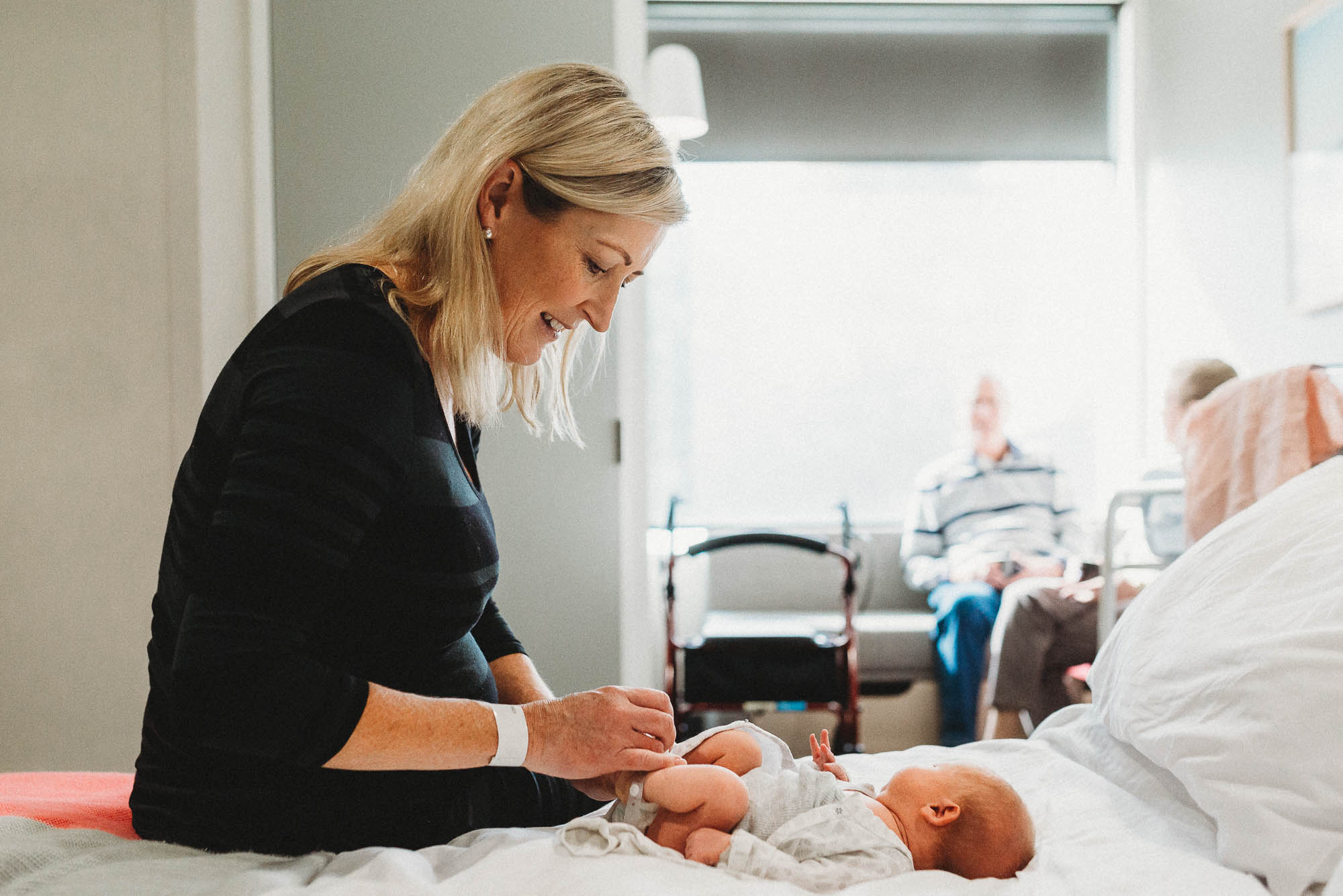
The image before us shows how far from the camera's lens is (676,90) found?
130 inches

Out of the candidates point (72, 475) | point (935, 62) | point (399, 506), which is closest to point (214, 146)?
point (72, 475)

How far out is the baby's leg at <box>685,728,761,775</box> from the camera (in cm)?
112

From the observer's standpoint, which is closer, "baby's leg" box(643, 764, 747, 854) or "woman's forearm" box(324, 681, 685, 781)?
"woman's forearm" box(324, 681, 685, 781)

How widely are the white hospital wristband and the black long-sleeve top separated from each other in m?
0.12

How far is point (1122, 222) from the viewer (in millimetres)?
4090

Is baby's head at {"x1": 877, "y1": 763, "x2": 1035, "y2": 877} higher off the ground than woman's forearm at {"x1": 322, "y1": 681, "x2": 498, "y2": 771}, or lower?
lower

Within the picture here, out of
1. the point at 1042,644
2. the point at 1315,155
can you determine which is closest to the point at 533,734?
the point at 1042,644

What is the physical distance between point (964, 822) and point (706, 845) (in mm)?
283

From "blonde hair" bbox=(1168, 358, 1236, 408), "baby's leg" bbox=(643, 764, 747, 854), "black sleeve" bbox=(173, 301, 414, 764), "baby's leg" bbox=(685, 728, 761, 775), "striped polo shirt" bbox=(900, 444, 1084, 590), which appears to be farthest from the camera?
"striped polo shirt" bbox=(900, 444, 1084, 590)

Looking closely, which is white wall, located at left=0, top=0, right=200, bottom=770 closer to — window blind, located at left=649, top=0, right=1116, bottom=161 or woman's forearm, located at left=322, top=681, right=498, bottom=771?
woman's forearm, located at left=322, top=681, right=498, bottom=771

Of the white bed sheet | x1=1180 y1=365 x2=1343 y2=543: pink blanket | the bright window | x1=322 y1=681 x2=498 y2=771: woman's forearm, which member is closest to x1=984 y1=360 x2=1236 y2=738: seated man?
x1=1180 y1=365 x2=1343 y2=543: pink blanket

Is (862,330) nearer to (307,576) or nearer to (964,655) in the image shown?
(964,655)

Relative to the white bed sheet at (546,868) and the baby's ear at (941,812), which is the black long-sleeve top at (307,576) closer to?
the white bed sheet at (546,868)

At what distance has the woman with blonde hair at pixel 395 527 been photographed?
2.64ft
